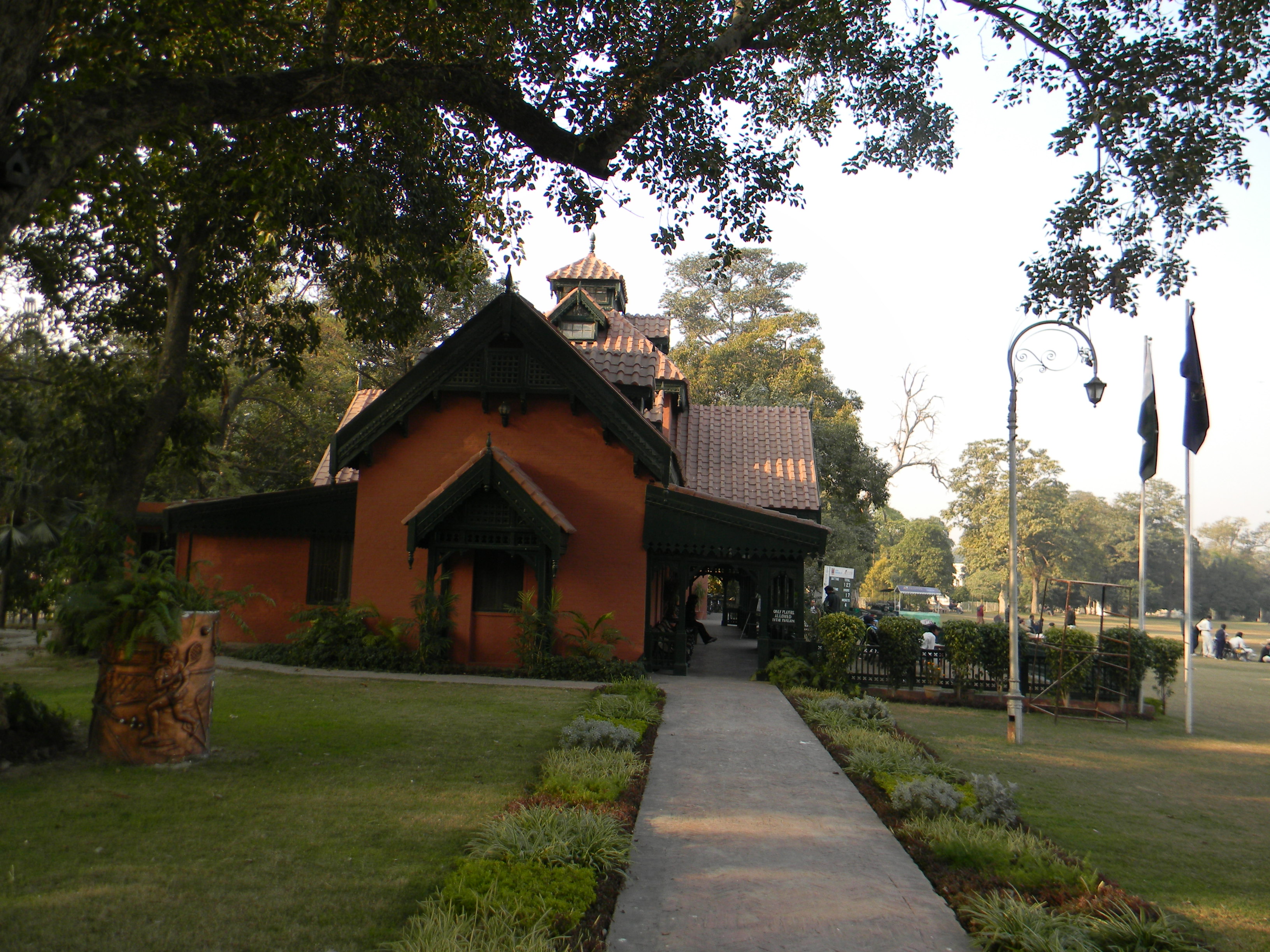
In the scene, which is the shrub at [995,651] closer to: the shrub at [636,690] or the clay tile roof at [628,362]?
the shrub at [636,690]

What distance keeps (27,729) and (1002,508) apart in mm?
68041

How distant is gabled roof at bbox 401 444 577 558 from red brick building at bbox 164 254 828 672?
1.2 inches

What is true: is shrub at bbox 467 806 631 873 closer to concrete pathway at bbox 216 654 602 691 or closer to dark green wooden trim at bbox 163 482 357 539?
concrete pathway at bbox 216 654 602 691

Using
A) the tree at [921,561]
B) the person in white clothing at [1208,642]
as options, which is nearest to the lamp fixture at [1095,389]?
the person in white clothing at [1208,642]

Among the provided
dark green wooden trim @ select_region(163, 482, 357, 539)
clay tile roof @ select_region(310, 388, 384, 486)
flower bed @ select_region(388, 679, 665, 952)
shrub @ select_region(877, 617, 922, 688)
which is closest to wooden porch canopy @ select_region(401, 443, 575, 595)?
dark green wooden trim @ select_region(163, 482, 357, 539)

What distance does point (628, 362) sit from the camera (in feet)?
62.7

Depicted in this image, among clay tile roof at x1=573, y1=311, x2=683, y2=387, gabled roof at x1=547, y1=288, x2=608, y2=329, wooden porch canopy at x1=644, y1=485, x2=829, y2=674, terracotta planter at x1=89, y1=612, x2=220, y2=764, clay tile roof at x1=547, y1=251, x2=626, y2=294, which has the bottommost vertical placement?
terracotta planter at x1=89, y1=612, x2=220, y2=764

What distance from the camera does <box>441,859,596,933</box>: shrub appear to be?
4.75 m

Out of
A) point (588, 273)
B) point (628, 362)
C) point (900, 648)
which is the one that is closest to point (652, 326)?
point (588, 273)

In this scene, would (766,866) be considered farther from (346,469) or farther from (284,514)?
(346,469)

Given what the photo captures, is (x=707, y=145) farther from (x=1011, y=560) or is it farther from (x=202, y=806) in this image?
(x=202, y=806)

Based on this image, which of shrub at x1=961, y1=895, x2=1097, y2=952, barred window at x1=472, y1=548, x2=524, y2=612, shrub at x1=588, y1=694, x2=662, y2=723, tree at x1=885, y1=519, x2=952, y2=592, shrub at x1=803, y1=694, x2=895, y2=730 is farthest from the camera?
tree at x1=885, y1=519, x2=952, y2=592

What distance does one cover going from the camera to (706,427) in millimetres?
23781

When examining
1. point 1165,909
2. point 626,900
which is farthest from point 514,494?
point 1165,909
